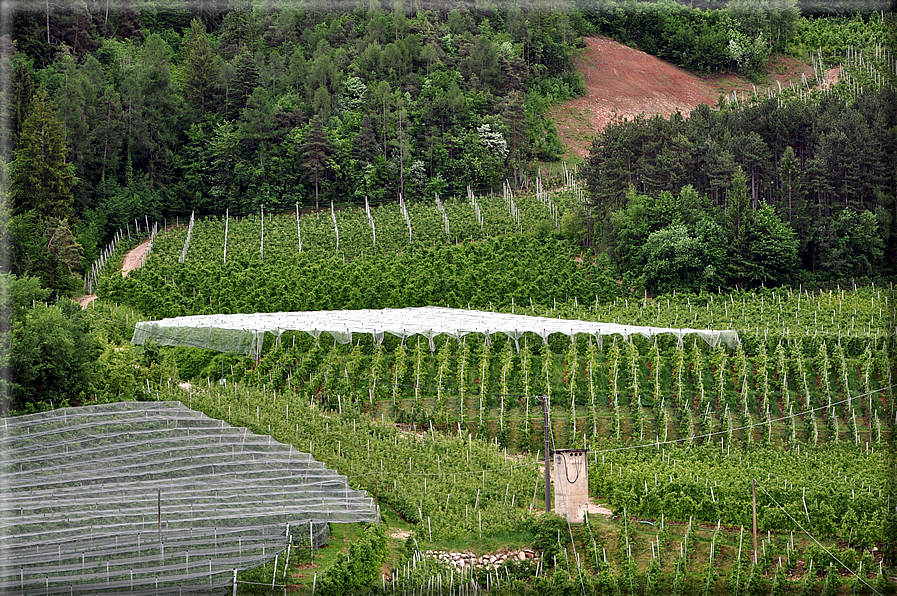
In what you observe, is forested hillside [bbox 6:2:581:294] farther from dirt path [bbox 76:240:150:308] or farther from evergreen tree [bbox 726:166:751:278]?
evergreen tree [bbox 726:166:751:278]

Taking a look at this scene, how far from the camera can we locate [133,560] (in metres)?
18.9

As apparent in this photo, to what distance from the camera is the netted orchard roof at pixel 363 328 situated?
33.1 m

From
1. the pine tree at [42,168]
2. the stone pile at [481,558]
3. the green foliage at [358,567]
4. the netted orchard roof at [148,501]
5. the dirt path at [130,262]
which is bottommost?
the stone pile at [481,558]

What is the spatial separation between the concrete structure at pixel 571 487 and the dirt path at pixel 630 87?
140 feet

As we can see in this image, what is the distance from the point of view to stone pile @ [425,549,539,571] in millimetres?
21500

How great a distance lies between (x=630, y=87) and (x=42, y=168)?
38404mm

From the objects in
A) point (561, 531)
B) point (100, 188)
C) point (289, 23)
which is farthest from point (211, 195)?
point (561, 531)

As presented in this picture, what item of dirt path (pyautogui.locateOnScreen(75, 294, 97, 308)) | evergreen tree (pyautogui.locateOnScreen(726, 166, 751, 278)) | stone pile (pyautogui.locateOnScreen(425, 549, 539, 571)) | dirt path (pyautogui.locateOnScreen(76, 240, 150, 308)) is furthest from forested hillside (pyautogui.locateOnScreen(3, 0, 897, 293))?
stone pile (pyautogui.locateOnScreen(425, 549, 539, 571))

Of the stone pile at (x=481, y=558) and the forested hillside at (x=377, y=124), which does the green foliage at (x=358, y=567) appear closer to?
the stone pile at (x=481, y=558)

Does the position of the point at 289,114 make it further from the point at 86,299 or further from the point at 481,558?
the point at 481,558

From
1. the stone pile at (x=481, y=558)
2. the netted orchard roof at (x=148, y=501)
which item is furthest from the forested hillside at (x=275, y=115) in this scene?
the stone pile at (x=481, y=558)

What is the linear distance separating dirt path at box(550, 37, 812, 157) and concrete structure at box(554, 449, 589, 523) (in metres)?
42.6

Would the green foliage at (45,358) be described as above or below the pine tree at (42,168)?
below

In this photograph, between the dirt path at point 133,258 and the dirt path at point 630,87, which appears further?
the dirt path at point 630,87
